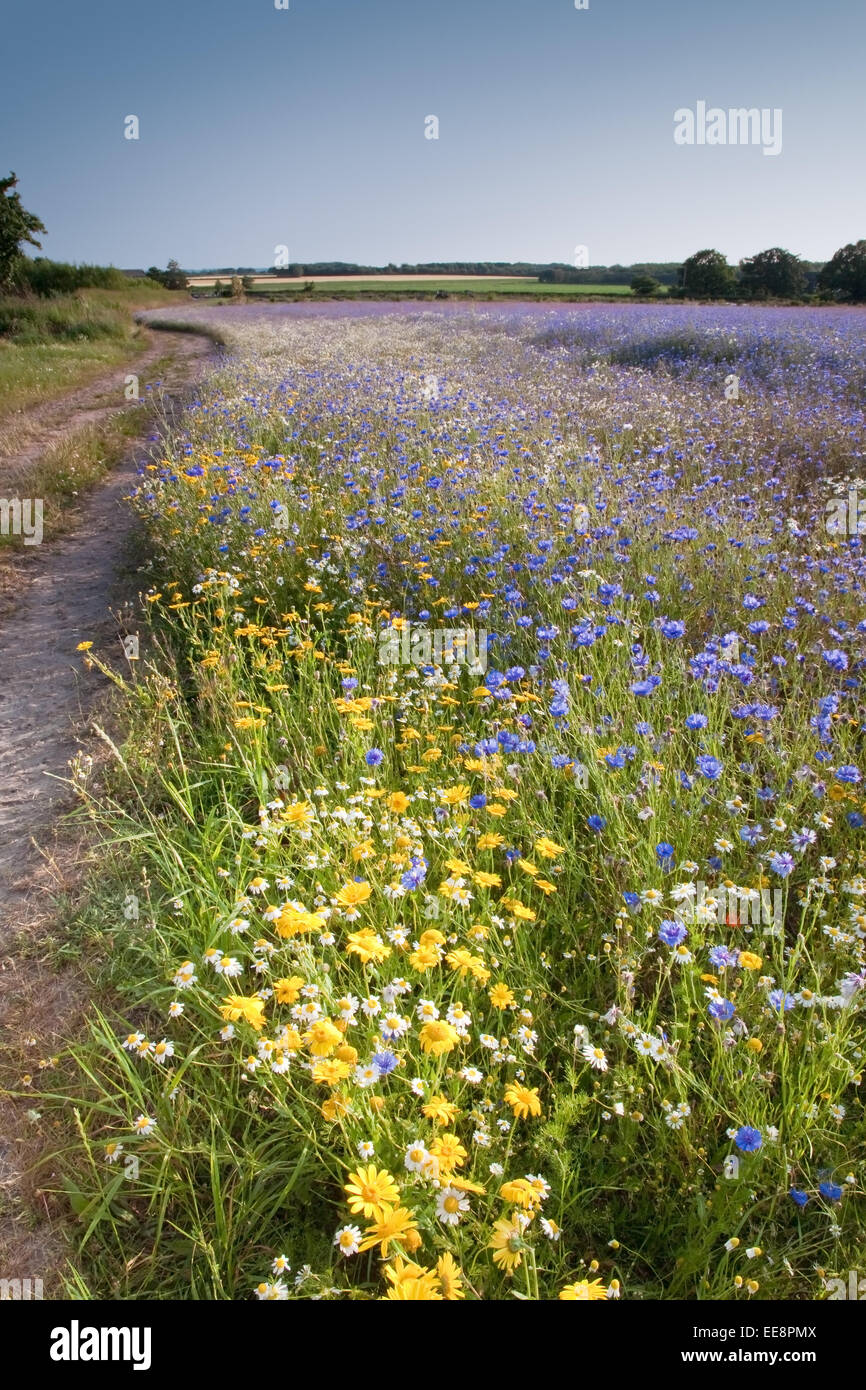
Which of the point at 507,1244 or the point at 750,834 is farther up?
the point at 750,834

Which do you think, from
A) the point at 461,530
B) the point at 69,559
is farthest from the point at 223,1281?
the point at 69,559

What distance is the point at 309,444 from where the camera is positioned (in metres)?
7.21

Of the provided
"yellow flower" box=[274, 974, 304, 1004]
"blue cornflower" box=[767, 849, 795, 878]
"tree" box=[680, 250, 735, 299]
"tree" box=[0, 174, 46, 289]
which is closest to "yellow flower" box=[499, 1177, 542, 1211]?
"yellow flower" box=[274, 974, 304, 1004]

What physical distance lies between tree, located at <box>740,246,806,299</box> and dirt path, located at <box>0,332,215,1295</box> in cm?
3238

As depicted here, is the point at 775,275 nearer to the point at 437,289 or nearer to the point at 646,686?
the point at 437,289

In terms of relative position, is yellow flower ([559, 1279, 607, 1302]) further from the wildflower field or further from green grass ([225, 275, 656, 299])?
green grass ([225, 275, 656, 299])

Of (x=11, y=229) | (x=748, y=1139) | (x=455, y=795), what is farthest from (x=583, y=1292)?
(x=11, y=229)

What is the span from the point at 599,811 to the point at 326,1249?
147 centimetres

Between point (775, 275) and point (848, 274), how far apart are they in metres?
3.86

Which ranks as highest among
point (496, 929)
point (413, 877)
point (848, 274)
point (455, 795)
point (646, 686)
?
point (848, 274)

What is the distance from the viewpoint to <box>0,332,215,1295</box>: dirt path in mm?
2086

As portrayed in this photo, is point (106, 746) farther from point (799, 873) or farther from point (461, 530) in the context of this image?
point (799, 873)

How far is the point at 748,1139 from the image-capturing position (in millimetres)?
1568

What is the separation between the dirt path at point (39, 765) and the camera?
209 cm
